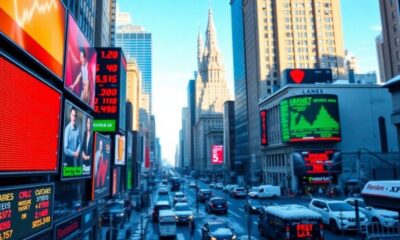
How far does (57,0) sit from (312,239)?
1757cm

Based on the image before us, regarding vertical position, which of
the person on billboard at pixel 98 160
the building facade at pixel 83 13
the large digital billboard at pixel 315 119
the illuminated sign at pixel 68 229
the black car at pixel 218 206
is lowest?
the black car at pixel 218 206

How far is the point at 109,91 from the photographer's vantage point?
1248 inches

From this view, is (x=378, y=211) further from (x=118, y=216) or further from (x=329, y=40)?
(x=329, y=40)

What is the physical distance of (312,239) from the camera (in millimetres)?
20562

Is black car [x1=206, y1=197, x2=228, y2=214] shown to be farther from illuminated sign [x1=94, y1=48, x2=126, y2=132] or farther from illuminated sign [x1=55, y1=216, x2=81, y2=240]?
illuminated sign [x1=55, y1=216, x2=81, y2=240]

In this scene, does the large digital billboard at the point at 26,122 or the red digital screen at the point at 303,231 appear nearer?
the large digital billboard at the point at 26,122

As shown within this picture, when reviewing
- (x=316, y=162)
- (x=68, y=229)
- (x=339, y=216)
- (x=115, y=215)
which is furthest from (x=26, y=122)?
(x=316, y=162)

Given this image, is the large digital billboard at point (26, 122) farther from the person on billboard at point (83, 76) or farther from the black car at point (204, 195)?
the black car at point (204, 195)

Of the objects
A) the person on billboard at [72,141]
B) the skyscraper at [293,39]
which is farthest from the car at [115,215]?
the skyscraper at [293,39]

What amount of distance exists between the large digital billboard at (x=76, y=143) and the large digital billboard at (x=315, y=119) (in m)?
62.5

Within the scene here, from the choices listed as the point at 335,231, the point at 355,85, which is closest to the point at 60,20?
the point at 335,231

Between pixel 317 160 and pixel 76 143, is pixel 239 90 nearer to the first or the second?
pixel 317 160

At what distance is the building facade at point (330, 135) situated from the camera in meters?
75.8

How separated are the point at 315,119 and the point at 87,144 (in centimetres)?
6427
